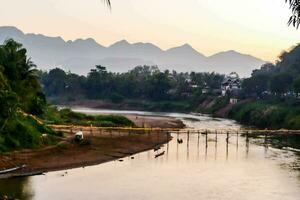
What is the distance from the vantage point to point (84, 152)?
49.9 metres

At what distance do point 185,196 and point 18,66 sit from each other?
3032cm

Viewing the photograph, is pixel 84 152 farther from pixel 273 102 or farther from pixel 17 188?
pixel 273 102

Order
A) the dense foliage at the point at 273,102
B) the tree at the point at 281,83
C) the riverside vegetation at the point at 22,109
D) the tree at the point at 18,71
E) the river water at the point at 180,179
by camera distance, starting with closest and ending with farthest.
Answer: the river water at the point at 180,179, the riverside vegetation at the point at 22,109, the tree at the point at 18,71, the dense foliage at the point at 273,102, the tree at the point at 281,83

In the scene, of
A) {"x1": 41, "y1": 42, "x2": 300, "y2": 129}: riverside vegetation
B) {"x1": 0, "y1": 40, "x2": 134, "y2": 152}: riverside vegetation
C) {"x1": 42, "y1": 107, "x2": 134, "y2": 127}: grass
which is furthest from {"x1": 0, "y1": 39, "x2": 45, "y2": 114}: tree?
{"x1": 41, "y1": 42, "x2": 300, "y2": 129}: riverside vegetation

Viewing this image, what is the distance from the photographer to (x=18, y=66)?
56844 millimetres

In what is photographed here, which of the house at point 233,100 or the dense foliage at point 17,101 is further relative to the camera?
the house at point 233,100

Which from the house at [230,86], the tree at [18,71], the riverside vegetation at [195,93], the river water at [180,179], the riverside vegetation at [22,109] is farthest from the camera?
the house at [230,86]

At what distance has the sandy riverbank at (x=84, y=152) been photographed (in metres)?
41.7

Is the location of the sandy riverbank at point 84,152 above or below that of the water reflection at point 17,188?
above

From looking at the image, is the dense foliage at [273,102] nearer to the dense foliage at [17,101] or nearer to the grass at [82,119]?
the grass at [82,119]

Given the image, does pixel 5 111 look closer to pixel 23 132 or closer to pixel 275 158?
pixel 23 132

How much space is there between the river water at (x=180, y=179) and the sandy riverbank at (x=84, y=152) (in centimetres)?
151

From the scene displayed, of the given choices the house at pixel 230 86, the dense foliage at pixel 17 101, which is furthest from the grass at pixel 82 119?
the house at pixel 230 86

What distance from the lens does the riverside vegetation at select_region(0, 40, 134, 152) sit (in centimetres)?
4447
